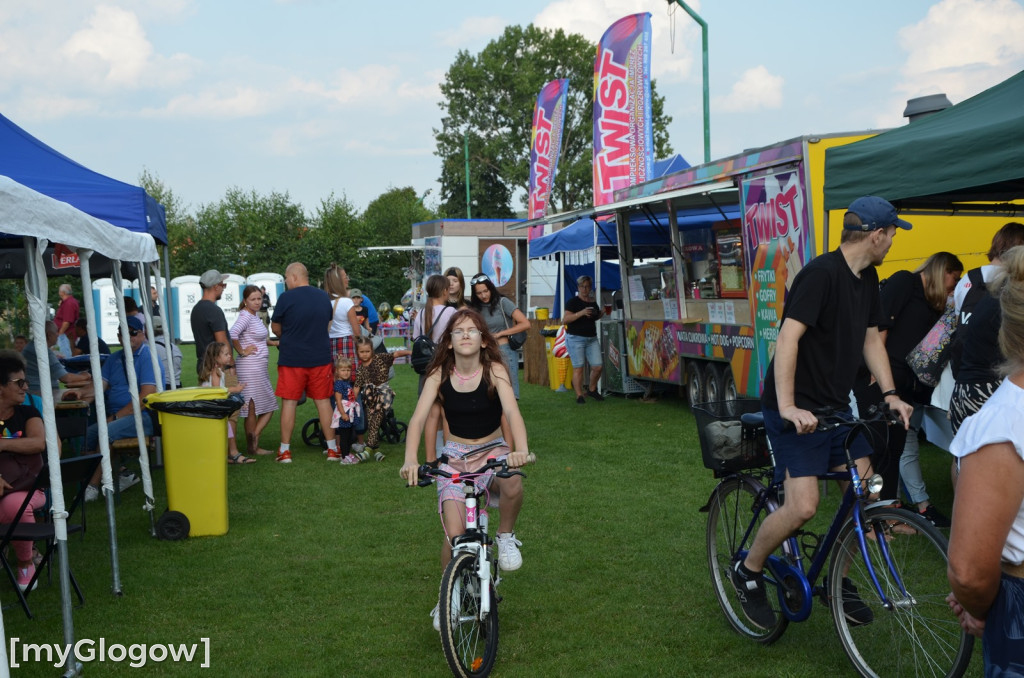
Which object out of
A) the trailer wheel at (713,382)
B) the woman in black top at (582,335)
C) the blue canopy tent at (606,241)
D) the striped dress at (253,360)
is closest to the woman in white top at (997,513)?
the striped dress at (253,360)

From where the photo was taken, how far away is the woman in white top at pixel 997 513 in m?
1.95

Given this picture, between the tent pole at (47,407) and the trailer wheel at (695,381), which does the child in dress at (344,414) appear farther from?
the tent pole at (47,407)

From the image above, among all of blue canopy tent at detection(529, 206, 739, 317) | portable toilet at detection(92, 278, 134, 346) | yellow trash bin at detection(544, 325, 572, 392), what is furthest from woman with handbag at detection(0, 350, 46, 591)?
portable toilet at detection(92, 278, 134, 346)

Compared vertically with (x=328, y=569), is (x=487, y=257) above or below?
above

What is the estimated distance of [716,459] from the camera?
429cm

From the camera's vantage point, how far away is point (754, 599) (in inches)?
171

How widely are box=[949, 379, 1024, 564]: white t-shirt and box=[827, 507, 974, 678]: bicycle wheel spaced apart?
49.2 inches

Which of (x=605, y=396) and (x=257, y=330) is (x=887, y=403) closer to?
(x=257, y=330)

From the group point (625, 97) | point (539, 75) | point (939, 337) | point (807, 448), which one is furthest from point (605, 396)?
point (539, 75)

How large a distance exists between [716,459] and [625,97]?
1421 cm

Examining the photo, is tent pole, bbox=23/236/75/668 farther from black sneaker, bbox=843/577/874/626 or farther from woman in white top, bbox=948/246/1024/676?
woman in white top, bbox=948/246/1024/676

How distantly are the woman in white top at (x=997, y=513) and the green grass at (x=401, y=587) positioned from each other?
2.25 metres

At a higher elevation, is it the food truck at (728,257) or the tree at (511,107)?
the tree at (511,107)

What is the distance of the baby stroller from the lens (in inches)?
431
